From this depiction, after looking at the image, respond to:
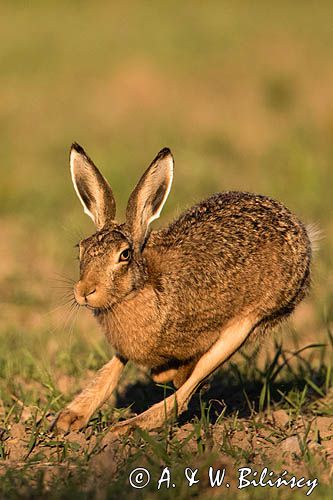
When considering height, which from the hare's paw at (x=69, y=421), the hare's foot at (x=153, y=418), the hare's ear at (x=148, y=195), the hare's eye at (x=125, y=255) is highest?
the hare's ear at (x=148, y=195)

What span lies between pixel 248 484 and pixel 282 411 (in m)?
1.17

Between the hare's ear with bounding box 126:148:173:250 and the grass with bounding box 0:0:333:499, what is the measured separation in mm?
490

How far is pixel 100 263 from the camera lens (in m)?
4.62

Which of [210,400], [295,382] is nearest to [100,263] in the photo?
[210,400]

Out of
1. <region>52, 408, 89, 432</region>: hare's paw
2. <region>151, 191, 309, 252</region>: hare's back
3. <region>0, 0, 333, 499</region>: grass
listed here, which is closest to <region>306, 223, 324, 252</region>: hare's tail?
<region>151, 191, 309, 252</region>: hare's back

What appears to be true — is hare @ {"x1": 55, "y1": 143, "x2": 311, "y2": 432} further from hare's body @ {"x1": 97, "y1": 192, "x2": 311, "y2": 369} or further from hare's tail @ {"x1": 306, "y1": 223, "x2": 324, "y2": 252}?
hare's tail @ {"x1": 306, "y1": 223, "x2": 324, "y2": 252}

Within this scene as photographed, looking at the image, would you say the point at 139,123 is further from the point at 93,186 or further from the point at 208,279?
the point at 208,279

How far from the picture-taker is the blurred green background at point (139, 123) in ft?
25.2

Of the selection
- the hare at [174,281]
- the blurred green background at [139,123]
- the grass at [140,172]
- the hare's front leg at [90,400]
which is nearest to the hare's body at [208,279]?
the hare at [174,281]

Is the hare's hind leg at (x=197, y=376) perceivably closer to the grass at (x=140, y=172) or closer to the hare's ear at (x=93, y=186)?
the grass at (x=140, y=172)

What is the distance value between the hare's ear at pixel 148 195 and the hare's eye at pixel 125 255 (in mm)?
138

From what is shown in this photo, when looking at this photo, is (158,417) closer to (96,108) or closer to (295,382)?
(295,382)

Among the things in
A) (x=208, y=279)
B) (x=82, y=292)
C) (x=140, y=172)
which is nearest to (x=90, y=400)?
(x=82, y=292)

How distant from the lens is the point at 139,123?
555 inches
